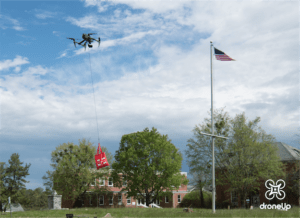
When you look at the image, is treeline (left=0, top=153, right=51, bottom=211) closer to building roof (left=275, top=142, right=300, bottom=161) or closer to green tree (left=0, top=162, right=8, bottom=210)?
green tree (left=0, top=162, right=8, bottom=210)

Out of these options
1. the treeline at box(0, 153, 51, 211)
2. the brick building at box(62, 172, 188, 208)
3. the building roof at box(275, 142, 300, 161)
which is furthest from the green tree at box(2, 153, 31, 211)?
the building roof at box(275, 142, 300, 161)

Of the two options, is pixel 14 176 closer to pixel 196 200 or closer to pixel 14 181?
pixel 14 181

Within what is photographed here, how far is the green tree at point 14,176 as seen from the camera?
73188mm

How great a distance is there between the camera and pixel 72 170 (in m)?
51.8

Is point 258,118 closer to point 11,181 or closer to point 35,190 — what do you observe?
point 11,181

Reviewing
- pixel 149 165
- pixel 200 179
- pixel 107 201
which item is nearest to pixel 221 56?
pixel 200 179

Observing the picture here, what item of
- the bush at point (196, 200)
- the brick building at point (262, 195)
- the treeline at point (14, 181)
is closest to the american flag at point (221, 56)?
the brick building at point (262, 195)

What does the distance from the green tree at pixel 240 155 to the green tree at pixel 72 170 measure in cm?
1666

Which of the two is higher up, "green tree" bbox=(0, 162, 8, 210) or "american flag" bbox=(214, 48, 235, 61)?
"american flag" bbox=(214, 48, 235, 61)

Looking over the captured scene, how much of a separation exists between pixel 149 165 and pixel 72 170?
12.4 meters

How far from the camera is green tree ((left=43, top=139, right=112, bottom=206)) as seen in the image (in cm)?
5150

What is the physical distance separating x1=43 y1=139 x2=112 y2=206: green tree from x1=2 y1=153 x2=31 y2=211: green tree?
25.0 m

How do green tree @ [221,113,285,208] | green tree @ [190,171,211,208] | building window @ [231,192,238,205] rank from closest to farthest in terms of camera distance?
green tree @ [221,113,285,208]
green tree @ [190,171,211,208]
building window @ [231,192,238,205]

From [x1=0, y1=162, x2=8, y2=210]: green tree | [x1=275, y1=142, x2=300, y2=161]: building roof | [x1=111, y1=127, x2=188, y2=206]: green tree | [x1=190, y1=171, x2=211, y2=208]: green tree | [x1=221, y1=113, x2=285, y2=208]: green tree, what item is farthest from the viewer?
[x1=0, y1=162, x2=8, y2=210]: green tree
